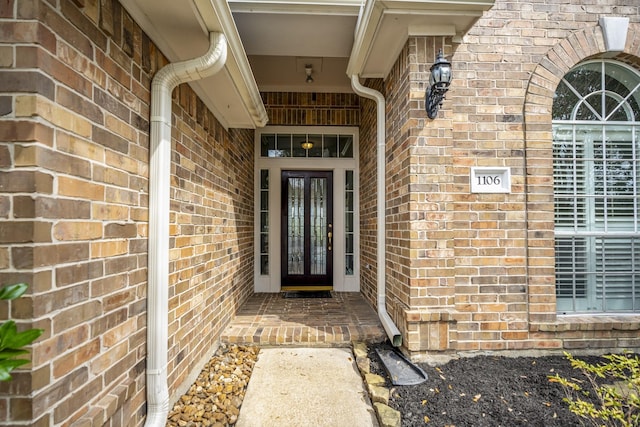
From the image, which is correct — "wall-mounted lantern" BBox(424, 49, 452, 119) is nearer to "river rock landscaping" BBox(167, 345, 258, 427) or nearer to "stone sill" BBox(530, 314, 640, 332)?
"stone sill" BBox(530, 314, 640, 332)

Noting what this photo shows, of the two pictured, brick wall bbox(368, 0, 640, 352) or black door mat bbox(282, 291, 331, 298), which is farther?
black door mat bbox(282, 291, 331, 298)

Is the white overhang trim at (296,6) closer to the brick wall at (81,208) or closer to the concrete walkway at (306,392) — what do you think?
the brick wall at (81,208)

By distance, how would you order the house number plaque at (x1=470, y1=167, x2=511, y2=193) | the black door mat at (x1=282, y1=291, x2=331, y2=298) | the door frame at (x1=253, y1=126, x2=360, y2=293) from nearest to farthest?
the house number plaque at (x1=470, y1=167, x2=511, y2=193) < the black door mat at (x1=282, y1=291, x2=331, y2=298) < the door frame at (x1=253, y1=126, x2=360, y2=293)

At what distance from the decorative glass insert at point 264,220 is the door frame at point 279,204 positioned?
45 mm

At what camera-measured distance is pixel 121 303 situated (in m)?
1.41

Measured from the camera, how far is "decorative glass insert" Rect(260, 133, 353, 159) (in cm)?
448

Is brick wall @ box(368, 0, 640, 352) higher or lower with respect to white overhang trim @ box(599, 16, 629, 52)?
lower

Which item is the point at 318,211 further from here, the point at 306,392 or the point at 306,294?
the point at 306,392

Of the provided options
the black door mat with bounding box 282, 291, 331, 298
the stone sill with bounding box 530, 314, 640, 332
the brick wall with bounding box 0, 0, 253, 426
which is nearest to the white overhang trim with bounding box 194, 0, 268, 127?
the brick wall with bounding box 0, 0, 253, 426

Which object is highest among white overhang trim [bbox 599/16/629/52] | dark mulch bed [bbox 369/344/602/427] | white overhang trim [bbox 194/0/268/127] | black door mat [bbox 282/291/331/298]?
white overhang trim [bbox 599/16/629/52]

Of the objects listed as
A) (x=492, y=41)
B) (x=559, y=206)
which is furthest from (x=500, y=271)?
(x=492, y=41)

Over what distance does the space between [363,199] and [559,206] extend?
7.12ft

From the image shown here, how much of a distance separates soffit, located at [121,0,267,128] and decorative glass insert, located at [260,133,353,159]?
1908 millimetres

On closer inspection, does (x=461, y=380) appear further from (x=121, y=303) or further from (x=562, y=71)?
(x=562, y=71)
